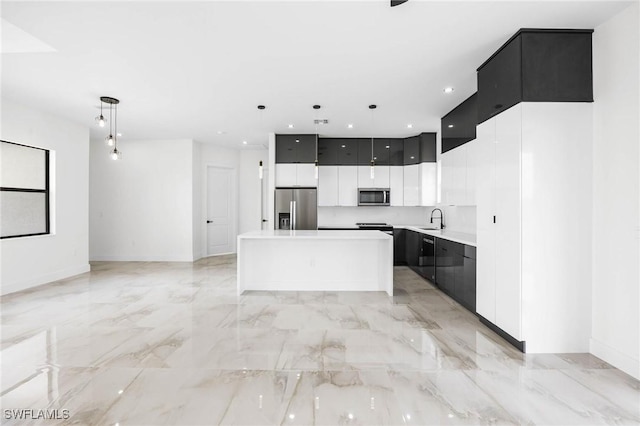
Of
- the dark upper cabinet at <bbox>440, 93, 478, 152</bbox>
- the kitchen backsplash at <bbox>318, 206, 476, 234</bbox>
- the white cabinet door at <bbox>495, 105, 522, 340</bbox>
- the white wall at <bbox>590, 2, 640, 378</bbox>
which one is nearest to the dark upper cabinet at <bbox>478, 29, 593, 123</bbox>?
the white wall at <bbox>590, 2, 640, 378</bbox>

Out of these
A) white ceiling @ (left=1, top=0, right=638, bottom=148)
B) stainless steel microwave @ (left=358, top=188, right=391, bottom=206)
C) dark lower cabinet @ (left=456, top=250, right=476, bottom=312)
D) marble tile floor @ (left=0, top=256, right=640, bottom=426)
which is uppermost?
white ceiling @ (left=1, top=0, right=638, bottom=148)

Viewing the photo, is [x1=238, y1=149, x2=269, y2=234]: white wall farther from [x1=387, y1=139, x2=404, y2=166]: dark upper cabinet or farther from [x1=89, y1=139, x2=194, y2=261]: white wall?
[x1=387, y1=139, x2=404, y2=166]: dark upper cabinet

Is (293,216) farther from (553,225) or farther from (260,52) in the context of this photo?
(553,225)

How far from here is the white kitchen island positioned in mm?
5062

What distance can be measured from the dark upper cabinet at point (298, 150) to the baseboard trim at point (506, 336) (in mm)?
4474

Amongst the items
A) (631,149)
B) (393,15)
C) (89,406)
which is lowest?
(89,406)

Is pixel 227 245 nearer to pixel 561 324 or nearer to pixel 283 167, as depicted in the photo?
pixel 283 167

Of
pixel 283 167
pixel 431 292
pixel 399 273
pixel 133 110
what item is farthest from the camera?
pixel 283 167

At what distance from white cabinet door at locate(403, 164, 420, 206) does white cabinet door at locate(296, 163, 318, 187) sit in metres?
2.01

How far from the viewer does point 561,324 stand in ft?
9.58

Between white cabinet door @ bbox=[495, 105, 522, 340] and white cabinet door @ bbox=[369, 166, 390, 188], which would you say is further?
white cabinet door @ bbox=[369, 166, 390, 188]

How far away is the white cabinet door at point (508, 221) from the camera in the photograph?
2959mm

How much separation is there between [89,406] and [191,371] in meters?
0.66

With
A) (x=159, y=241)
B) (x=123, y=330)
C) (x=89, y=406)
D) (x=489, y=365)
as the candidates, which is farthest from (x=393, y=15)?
(x=159, y=241)
